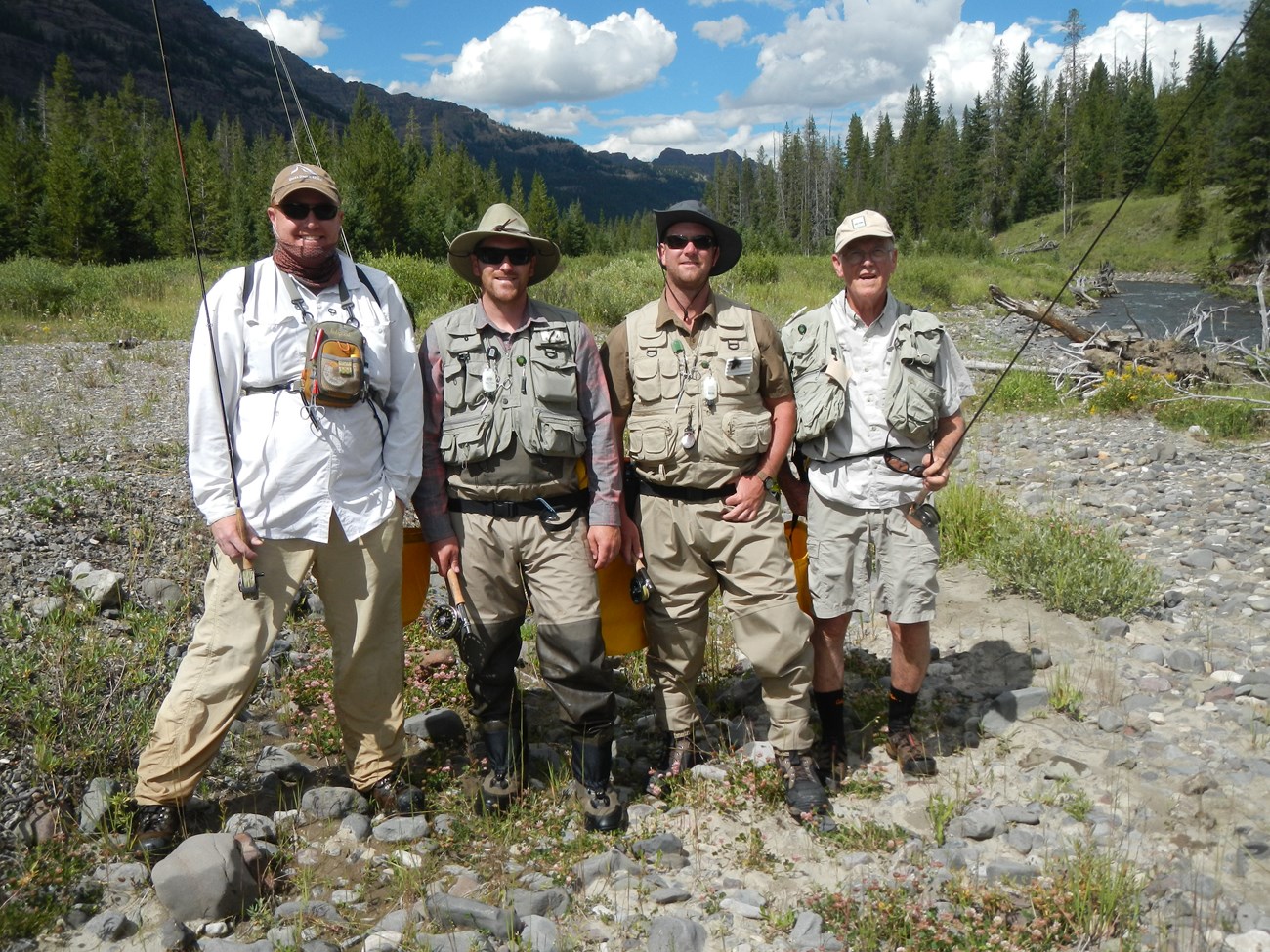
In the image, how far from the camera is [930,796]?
12.5ft

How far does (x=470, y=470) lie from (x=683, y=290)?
118 centimetres

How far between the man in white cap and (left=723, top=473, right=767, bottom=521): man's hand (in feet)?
0.96

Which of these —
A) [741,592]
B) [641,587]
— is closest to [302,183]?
[641,587]

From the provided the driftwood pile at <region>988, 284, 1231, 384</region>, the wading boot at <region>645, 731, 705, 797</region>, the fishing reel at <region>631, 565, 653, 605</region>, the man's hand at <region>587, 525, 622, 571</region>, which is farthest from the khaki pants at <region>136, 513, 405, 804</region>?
the driftwood pile at <region>988, 284, 1231, 384</region>

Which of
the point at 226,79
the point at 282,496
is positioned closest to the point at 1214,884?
the point at 282,496

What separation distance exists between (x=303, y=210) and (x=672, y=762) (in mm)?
2815

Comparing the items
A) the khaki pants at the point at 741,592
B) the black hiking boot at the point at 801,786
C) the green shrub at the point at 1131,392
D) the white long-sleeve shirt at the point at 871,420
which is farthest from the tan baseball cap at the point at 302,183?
the green shrub at the point at 1131,392

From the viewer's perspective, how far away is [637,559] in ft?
13.4

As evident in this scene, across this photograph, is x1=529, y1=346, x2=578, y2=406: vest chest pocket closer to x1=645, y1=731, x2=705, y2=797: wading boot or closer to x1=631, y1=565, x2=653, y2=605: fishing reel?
x1=631, y1=565, x2=653, y2=605: fishing reel

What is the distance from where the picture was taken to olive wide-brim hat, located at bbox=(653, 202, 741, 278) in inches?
148

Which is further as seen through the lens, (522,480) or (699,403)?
(699,403)

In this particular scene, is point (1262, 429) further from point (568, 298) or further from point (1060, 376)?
point (568, 298)

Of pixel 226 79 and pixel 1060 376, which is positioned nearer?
pixel 1060 376

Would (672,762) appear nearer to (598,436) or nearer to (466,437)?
(598,436)
